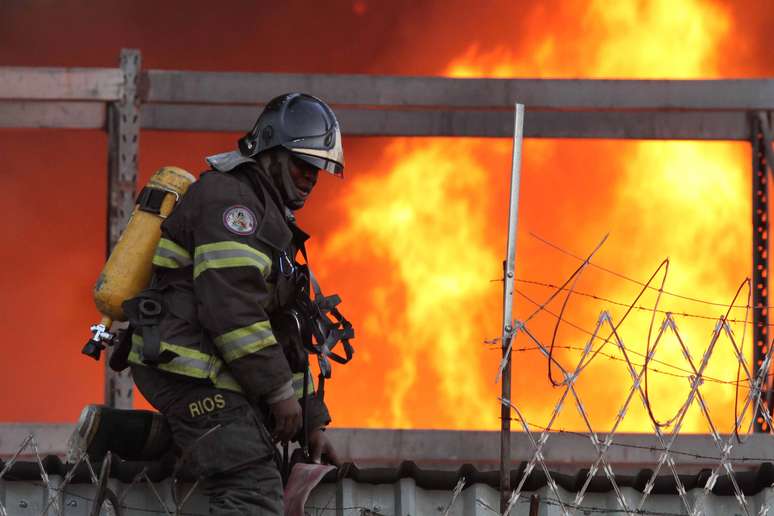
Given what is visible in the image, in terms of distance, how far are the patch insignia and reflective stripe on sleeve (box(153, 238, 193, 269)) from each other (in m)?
0.26

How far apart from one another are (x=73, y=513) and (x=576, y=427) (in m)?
11.1

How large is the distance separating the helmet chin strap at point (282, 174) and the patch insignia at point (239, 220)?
40cm

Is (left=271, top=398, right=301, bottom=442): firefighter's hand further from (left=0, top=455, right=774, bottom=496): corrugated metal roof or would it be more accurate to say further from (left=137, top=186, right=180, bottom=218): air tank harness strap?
(left=137, top=186, right=180, bottom=218): air tank harness strap

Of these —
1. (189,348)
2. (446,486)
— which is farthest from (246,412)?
(446,486)

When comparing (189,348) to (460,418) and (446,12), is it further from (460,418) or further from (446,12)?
(446,12)

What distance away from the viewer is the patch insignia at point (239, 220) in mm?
5180

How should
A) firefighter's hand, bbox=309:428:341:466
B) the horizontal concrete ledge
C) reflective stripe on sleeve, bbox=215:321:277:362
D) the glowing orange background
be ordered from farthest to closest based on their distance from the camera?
the glowing orange background < the horizontal concrete ledge < firefighter's hand, bbox=309:428:341:466 < reflective stripe on sleeve, bbox=215:321:277:362

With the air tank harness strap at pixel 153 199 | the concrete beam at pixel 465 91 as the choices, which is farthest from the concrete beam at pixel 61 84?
the air tank harness strap at pixel 153 199

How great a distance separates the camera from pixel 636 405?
1539cm

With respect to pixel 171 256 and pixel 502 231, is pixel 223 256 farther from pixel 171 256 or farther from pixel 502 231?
pixel 502 231

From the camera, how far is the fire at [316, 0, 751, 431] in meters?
15.7

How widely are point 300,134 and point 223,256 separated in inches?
28.6

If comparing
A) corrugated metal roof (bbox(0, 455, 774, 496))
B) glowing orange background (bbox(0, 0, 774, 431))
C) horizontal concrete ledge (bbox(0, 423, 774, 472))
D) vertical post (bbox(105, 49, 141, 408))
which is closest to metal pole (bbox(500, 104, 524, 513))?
corrugated metal roof (bbox(0, 455, 774, 496))

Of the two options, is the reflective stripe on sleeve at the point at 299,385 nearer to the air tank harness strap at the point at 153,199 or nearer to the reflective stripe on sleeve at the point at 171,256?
the reflective stripe on sleeve at the point at 171,256
